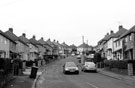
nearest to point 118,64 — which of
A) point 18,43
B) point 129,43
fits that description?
point 129,43

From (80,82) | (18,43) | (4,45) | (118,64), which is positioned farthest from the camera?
(18,43)

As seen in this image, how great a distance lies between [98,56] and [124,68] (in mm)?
21532

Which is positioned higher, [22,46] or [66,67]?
[22,46]

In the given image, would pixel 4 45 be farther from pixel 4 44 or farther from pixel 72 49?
pixel 72 49

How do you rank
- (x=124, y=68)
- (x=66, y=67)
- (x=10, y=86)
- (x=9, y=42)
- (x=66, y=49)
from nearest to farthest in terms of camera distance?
1. (x=10, y=86)
2. (x=124, y=68)
3. (x=66, y=67)
4. (x=9, y=42)
5. (x=66, y=49)

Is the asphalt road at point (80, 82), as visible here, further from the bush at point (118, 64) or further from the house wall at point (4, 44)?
the house wall at point (4, 44)

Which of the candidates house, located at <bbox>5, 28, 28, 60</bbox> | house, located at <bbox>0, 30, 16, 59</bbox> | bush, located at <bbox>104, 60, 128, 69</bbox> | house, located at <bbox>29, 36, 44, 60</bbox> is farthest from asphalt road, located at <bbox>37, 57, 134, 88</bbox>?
house, located at <bbox>29, 36, 44, 60</bbox>

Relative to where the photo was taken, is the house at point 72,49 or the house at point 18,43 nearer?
the house at point 18,43

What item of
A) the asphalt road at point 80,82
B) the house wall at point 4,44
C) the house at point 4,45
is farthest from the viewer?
the house wall at point 4,44

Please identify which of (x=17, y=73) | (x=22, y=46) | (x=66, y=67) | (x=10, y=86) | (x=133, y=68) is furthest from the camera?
(x=22, y=46)

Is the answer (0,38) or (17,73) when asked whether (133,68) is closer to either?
(17,73)

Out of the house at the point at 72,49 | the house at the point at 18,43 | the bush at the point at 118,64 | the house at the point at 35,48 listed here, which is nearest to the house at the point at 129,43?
the bush at the point at 118,64

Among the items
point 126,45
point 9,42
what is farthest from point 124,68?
point 9,42

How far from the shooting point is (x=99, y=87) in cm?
1412
